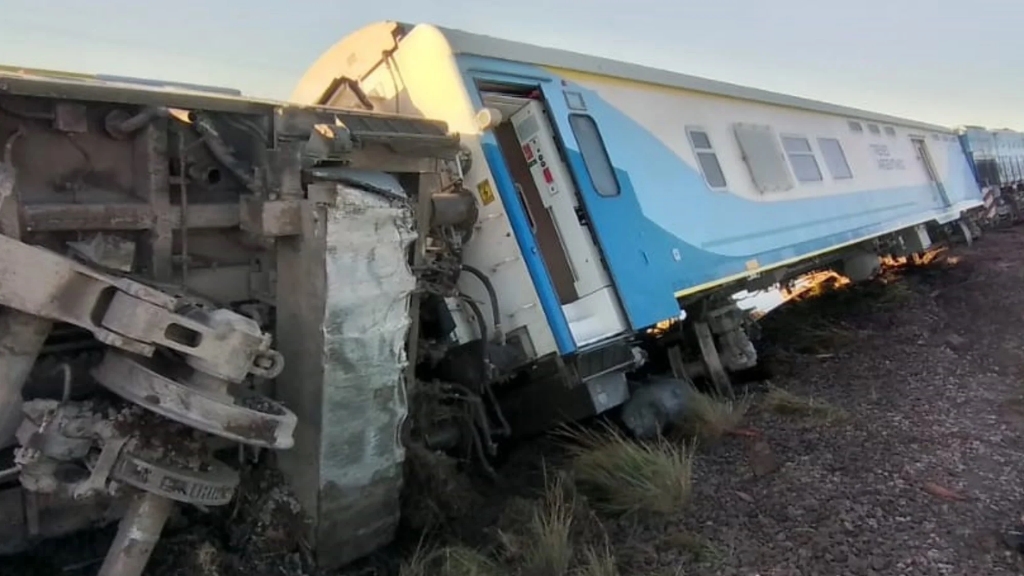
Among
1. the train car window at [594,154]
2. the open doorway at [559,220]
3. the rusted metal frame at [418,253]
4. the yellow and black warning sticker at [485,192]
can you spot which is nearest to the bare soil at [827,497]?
the rusted metal frame at [418,253]

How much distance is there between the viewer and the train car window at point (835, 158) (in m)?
10.7

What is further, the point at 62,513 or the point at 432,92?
the point at 432,92

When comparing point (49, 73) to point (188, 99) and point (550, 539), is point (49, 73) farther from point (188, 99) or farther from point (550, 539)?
point (550, 539)

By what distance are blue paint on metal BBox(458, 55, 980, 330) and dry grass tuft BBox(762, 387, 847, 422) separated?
107cm

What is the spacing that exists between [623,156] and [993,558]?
3.49 m

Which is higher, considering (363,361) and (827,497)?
(363,361)

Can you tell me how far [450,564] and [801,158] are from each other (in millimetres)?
6995

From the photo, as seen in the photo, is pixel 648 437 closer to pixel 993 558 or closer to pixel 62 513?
pixel 993 558

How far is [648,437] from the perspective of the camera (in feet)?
21.3

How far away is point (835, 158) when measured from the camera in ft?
36.0

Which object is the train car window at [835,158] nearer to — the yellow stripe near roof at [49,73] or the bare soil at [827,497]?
the bare soil at [827,497]

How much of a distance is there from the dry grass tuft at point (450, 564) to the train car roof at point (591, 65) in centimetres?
299

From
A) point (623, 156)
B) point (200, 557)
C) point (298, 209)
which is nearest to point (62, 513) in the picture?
point (200, 557)

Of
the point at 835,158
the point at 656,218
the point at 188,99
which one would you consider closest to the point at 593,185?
the point at 656,218
